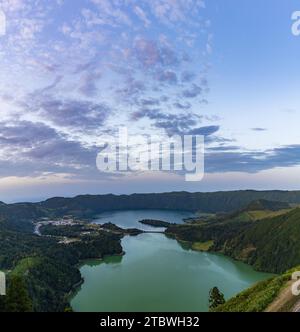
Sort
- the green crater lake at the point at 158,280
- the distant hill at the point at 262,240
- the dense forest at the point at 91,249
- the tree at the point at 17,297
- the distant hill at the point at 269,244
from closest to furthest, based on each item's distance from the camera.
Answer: the tree at the point at 17,297 < the green crater lake at the point at 158,280 < the dense forest at the point at 91,249 < the distant hill at the point at 269,244 < the distant hill at the point at 262,240

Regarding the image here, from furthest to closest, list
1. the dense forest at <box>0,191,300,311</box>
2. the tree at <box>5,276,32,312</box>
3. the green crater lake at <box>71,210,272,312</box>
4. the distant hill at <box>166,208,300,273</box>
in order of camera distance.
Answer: the distant hill at <box>166,208,300,273</box> → the dense forest at <box>0,191,300,311</box> → the green crater lake at <box>71,210,272,312</box> → the tree at <box>5,276,32,312</box>

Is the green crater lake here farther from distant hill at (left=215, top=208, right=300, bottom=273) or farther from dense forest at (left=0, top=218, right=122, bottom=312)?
distant hill at (left=215, top=208, right=300, bottom=273)

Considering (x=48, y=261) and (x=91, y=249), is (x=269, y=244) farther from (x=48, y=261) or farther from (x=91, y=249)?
(x=48, y=261)

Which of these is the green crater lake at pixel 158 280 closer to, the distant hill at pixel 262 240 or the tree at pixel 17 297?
the distant hill at pixel 262 240

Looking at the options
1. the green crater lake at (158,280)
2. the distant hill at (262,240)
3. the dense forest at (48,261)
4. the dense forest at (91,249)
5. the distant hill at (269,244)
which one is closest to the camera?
the green crater lake at (158,280)

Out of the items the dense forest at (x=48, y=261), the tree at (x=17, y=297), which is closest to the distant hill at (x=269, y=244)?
the dense forest at (x=48, y=261)

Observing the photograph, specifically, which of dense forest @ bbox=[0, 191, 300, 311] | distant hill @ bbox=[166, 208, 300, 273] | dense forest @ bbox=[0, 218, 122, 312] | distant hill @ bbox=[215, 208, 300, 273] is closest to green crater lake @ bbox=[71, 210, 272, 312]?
dense forest @ bbox=[0, 218, 122, 312]
